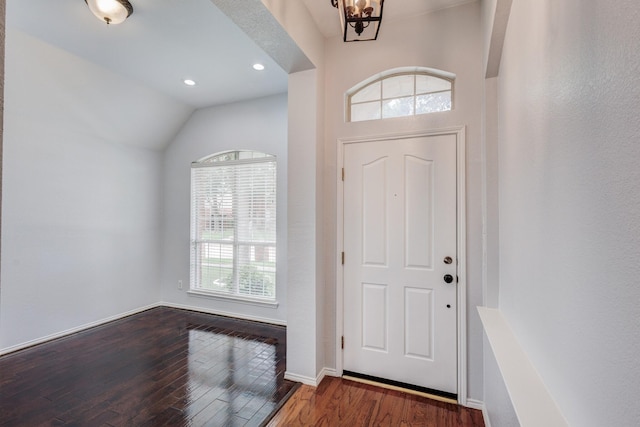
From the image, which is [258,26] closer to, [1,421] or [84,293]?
[1,421]

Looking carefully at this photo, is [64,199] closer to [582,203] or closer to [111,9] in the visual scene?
[111,9]

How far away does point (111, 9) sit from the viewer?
217cm

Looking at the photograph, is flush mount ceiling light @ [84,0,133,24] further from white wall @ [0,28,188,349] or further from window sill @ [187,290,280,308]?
window sill @ [187,290,280,308]

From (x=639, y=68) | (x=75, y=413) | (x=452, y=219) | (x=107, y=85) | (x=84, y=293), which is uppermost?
(x=107, y=85)

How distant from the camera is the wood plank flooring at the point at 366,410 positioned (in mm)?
2021

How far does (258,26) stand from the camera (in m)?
2.00

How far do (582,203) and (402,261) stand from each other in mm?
1738

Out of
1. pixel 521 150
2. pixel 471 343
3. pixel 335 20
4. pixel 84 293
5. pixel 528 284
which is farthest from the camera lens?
pixel 84 293

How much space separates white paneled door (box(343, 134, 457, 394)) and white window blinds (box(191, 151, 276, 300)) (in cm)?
170

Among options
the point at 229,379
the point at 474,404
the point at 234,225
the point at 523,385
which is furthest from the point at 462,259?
the point at 234,225

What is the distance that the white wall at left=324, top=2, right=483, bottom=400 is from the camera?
2.20 m

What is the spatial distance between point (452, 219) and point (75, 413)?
124 inches

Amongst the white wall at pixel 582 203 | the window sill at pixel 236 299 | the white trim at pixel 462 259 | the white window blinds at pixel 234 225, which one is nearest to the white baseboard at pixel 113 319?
the window sill at pixel 236 299

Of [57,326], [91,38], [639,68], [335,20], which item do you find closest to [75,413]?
[57,326]
